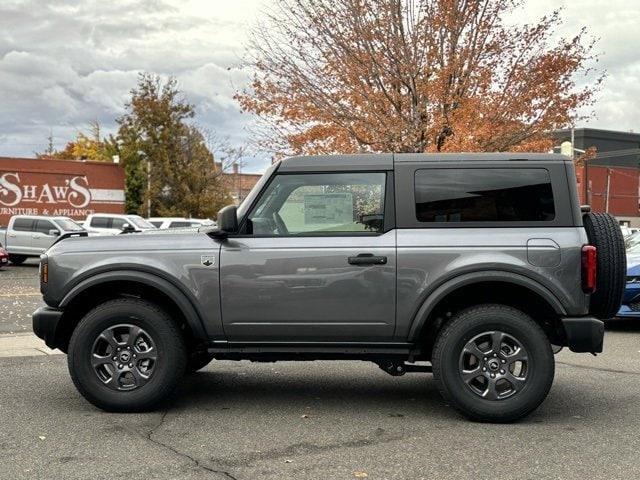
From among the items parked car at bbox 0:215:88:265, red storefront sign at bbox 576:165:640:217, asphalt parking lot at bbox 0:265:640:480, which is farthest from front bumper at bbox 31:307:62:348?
red storefront sign at bbox 576:165:640:217

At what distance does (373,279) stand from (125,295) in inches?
79.4

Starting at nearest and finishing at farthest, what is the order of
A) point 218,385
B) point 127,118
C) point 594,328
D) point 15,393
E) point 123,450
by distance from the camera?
1. point 123,450
2. point 594,328
3. point 15,393
4. point 218,385
5. point 127,118

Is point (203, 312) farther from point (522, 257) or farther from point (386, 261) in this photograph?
point (522, 257)

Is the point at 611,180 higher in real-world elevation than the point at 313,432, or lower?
higher

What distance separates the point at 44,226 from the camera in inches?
966

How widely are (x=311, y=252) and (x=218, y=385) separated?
1974 millimetres

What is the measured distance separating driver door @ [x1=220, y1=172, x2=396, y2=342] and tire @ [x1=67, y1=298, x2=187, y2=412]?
0.50 metres

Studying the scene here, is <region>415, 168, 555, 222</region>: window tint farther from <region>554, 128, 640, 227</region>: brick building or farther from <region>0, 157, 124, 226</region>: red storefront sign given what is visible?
<region>554, 128, 640, 227</region>: brick building

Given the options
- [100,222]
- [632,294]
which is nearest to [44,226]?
[100,222]

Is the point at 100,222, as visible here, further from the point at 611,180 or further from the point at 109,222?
the point at 611,180

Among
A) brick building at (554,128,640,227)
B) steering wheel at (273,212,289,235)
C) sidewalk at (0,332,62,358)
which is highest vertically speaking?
brick building at (554,128,640,227)

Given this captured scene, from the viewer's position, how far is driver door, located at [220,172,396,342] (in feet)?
16.9

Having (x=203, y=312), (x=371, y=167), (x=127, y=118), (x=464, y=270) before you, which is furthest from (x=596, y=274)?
(x=127, y=118)

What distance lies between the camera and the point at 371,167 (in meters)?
5.38
